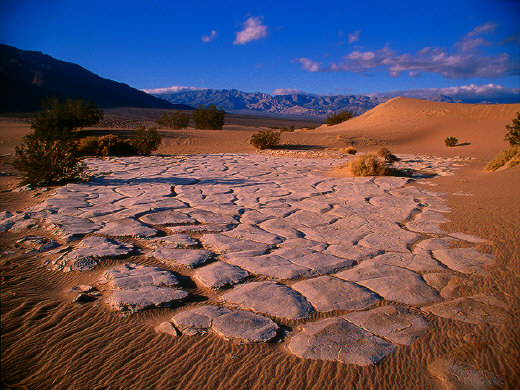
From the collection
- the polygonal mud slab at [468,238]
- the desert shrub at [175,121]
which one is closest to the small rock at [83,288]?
the polygonal mud slab at [468,238]

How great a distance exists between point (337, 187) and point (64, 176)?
476 cm

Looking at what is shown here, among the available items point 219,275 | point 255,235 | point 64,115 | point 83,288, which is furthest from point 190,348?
point 64,115

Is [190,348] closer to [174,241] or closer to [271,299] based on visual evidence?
[271,299]

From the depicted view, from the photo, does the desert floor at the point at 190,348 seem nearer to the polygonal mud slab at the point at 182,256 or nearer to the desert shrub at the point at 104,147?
the polygonal mud slab at the point at 182,256

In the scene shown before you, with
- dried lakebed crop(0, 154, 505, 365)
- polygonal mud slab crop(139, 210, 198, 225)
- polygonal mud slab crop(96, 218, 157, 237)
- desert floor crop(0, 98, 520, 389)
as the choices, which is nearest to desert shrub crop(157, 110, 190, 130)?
dried lakebed crop(0, 154, 505, 365)

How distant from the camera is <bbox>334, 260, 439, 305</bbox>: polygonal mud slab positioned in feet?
7.09

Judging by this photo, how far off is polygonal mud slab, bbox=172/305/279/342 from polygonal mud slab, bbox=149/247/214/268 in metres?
0.66

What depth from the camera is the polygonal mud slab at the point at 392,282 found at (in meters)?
2.16

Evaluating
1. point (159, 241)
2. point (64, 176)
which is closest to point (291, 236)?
point (159, 241)

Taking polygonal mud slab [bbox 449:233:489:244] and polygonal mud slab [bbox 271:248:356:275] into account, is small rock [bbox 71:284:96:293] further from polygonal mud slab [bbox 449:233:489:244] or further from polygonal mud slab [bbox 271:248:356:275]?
polygonal mud slab [bbox 449:233:489:244]

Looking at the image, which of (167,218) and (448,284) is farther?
(167,218)

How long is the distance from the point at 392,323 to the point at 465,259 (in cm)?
133

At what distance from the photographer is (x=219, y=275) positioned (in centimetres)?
239

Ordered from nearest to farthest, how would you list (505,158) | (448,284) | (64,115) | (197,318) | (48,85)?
(197,318)
(448,284)
(505,158)
(64,115)
(48,85)
